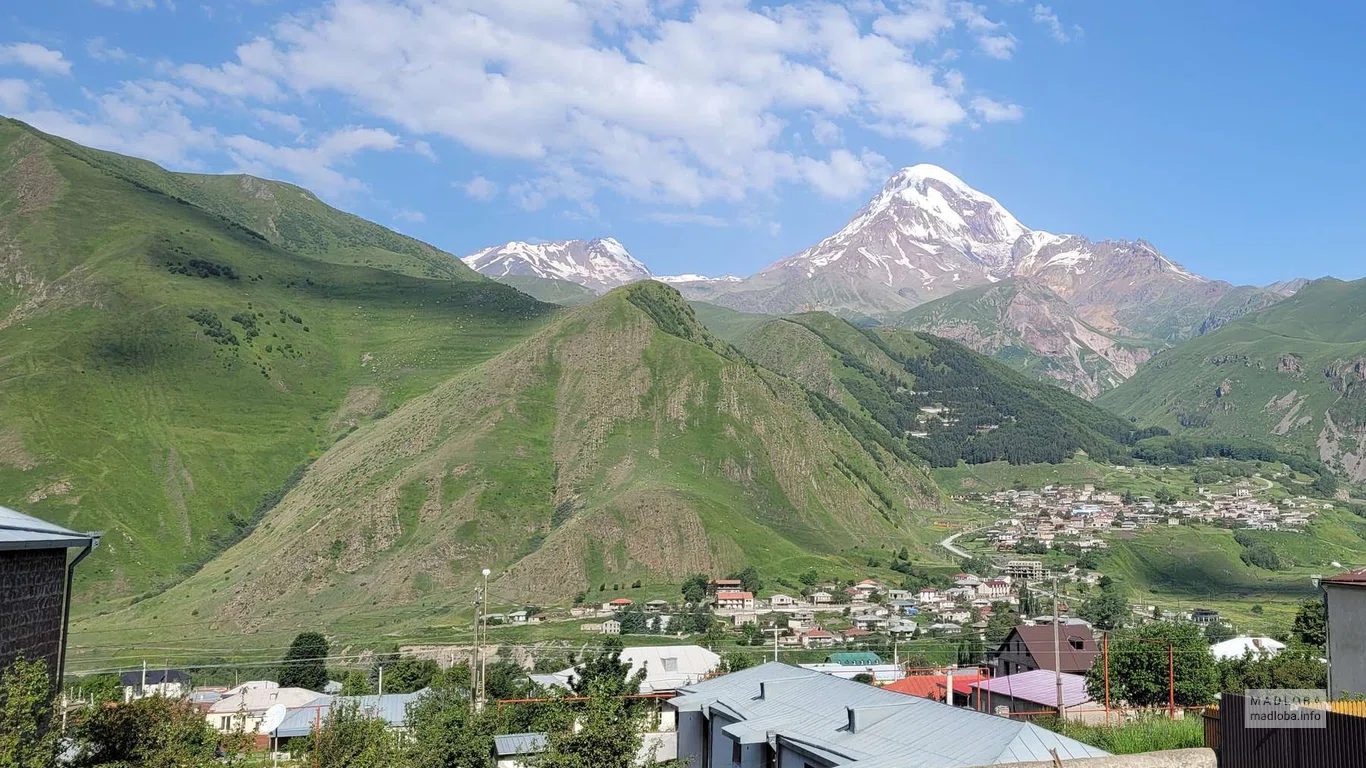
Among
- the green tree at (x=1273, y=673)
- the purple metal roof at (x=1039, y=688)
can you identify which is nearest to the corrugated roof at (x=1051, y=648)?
the green tree at (x=1273, y=673)

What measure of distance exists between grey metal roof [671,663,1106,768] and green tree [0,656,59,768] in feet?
45.0

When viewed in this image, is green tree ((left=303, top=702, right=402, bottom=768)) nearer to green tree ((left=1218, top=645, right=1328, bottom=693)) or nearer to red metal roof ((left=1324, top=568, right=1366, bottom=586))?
red metal roof ((left=1324, top=568, right=1366, bottom=586))

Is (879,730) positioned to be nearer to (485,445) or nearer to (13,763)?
(13,763)

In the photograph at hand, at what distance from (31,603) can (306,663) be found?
285 ft

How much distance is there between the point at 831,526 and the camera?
166250 millimetres

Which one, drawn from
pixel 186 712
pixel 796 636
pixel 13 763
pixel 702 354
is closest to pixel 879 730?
pixel 186 712

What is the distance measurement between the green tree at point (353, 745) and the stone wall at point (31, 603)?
6.26 m

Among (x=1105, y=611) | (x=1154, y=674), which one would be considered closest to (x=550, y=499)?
(x=1105, y=611)

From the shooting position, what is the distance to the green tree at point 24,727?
35.3ft

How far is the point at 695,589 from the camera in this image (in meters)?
130

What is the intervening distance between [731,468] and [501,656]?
75.3 meters

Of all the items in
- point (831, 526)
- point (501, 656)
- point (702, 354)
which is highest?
point (702, 354)

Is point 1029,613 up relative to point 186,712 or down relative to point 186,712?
down

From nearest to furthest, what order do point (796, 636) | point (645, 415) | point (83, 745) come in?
point (83, 745), point (796, 636), point (645, 415)
